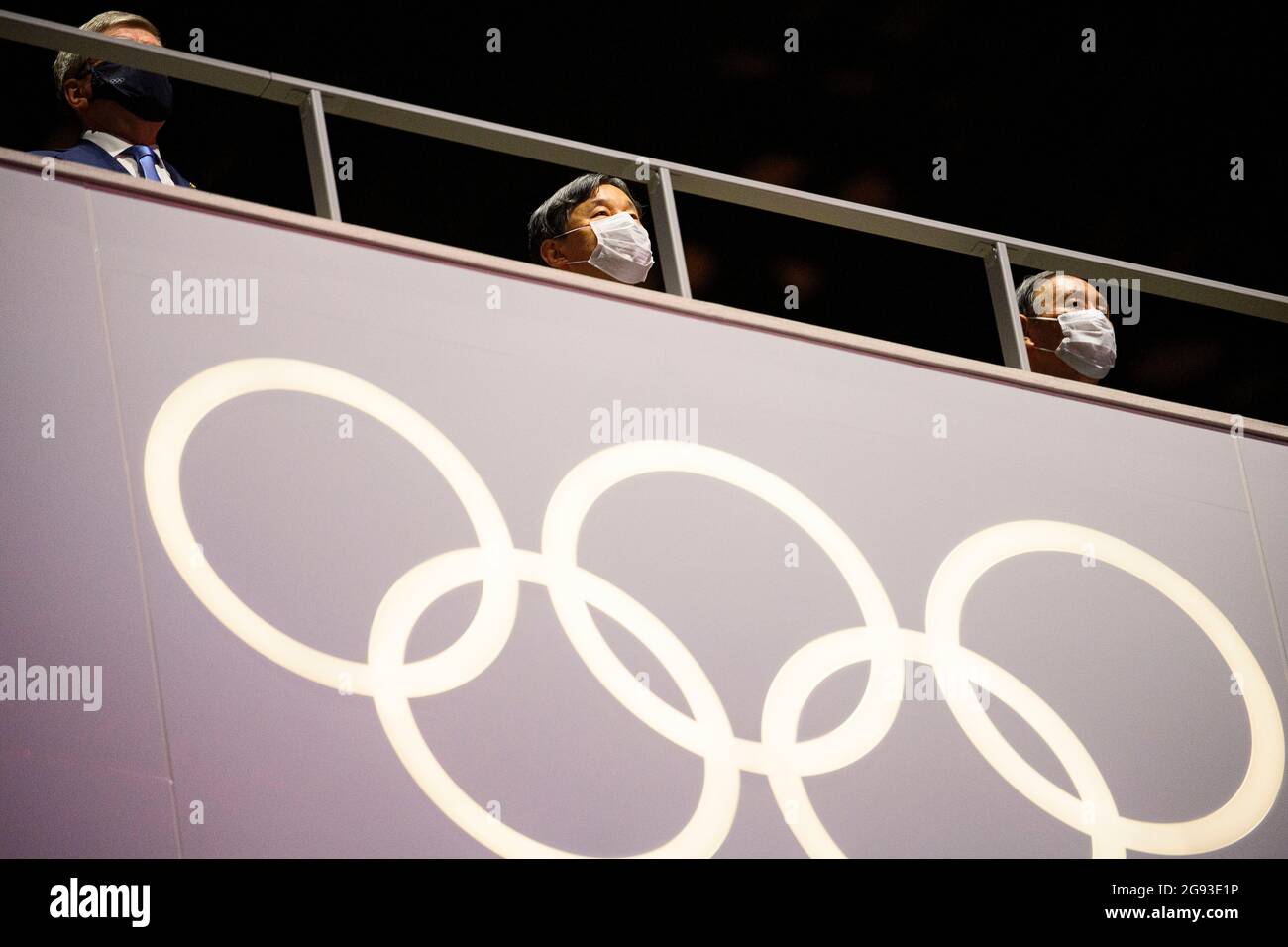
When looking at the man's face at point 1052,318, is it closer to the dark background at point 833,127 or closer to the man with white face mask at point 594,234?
the man with white face mask at point 594,234

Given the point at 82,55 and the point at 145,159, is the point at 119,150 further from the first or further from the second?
the point at 82,55

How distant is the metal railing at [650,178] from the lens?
9.23 feet

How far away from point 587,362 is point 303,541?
75 cm

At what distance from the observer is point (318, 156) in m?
3.02

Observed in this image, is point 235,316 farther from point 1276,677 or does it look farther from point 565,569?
point 1276,677

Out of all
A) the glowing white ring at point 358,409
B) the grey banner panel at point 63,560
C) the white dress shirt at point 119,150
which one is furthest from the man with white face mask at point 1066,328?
the grey banner panel at point 63,560

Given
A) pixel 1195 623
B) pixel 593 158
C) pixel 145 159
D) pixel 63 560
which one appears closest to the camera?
pixel 63 560

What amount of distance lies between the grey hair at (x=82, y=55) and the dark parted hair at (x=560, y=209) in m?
1.00

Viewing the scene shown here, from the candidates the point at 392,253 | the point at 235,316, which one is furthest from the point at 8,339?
the point at 392,253

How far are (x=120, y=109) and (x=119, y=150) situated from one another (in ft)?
0.32

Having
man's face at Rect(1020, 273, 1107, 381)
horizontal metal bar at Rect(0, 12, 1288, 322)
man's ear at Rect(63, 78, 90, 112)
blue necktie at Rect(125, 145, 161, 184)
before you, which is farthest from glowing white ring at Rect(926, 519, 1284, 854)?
man's ear at Rect(63, 78, 90, 112)

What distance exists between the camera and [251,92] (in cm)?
296

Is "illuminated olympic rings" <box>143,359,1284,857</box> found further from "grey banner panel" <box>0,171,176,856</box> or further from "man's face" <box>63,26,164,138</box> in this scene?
"man's face" <box>63,26,164,138</box>

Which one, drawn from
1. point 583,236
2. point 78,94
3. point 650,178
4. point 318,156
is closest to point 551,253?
point 583,236
